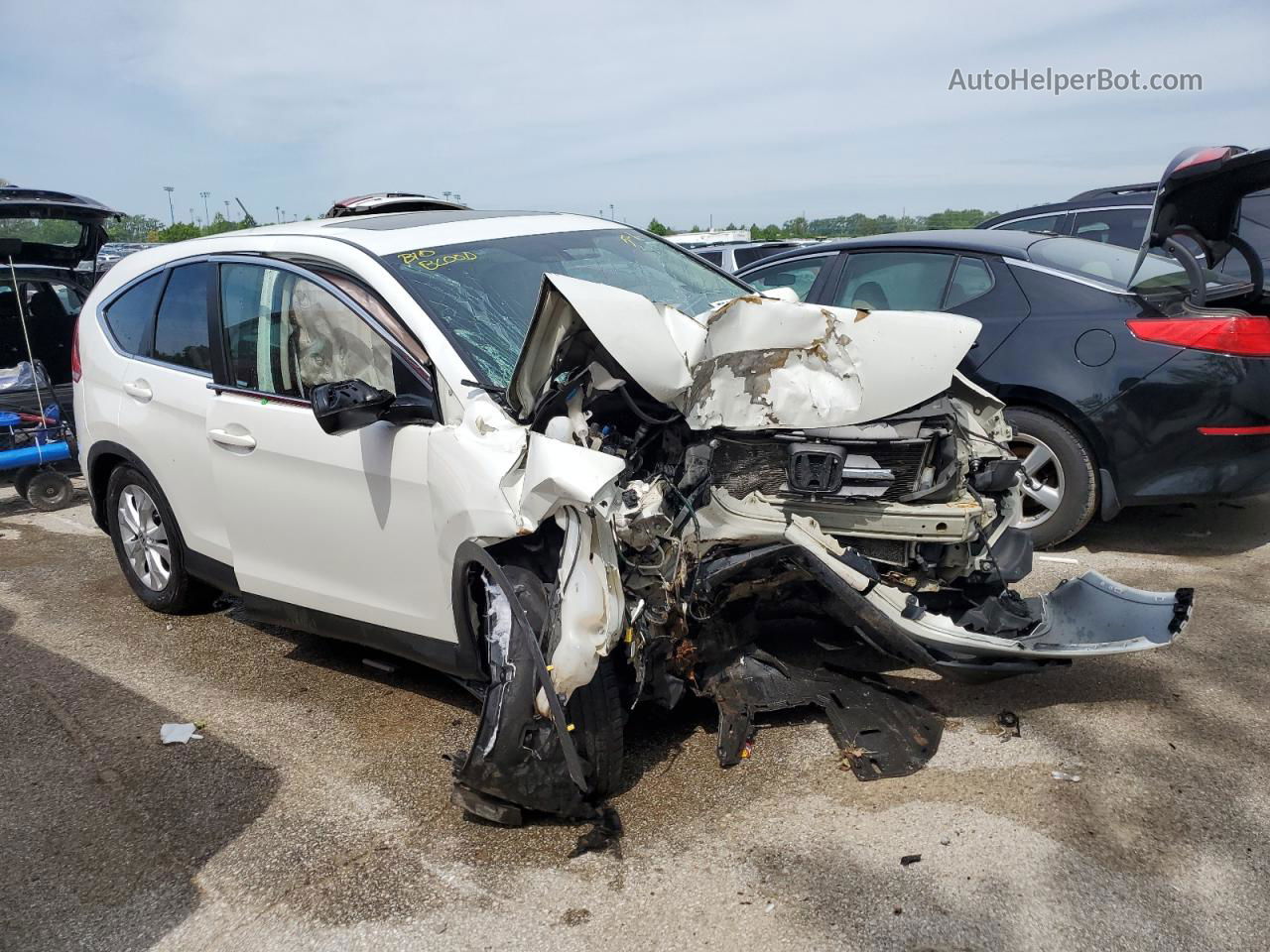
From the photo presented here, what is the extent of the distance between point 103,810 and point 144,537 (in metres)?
1.82

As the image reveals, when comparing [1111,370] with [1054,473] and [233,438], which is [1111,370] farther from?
[233,438]

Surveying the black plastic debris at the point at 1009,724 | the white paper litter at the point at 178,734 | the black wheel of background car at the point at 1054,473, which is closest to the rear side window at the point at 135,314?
the white paper litter at the point at 178,734

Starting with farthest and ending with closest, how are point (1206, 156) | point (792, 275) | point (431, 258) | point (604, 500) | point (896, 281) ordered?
point (792, 275)
point (896, 281)
point (1206, 156)
point (431, 258)
point (604, 500)

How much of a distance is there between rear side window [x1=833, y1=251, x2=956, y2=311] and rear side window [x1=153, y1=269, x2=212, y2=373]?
3.44 meters

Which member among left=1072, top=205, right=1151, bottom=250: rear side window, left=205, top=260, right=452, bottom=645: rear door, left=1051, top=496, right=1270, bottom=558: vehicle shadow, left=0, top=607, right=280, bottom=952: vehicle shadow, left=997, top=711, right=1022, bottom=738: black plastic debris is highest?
left=1072, top=205, right=1151, bottom=250: rear side window

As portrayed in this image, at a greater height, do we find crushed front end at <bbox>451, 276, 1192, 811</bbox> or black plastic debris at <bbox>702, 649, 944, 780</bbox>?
crushed front end at <bbox>451, 276, 1192, 811</bbox>

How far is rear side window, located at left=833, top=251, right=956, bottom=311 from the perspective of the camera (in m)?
5.62

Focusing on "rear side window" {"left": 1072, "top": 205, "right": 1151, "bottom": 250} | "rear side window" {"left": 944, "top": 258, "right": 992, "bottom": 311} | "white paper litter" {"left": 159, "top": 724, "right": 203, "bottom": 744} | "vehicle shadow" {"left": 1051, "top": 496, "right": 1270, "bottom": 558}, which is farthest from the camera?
"rear side window" {"left": 1072, "top": 205, "right": 1151, "bottom": 250}

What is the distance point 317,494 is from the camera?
11.9 feet

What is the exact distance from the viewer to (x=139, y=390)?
4516 millimetres

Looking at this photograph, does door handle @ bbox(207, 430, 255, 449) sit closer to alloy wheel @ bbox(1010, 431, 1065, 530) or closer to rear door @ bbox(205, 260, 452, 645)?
rear door @ bbox(205, 260, 452, 645)

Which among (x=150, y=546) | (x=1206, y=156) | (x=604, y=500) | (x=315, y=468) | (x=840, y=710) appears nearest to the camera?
(x=604, y=500)

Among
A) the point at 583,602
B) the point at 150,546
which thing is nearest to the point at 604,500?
the point at 583,602

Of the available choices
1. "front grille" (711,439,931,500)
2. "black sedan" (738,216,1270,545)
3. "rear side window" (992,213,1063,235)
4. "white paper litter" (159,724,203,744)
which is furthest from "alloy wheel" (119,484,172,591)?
"rear side window" (992,213,1063,235)
